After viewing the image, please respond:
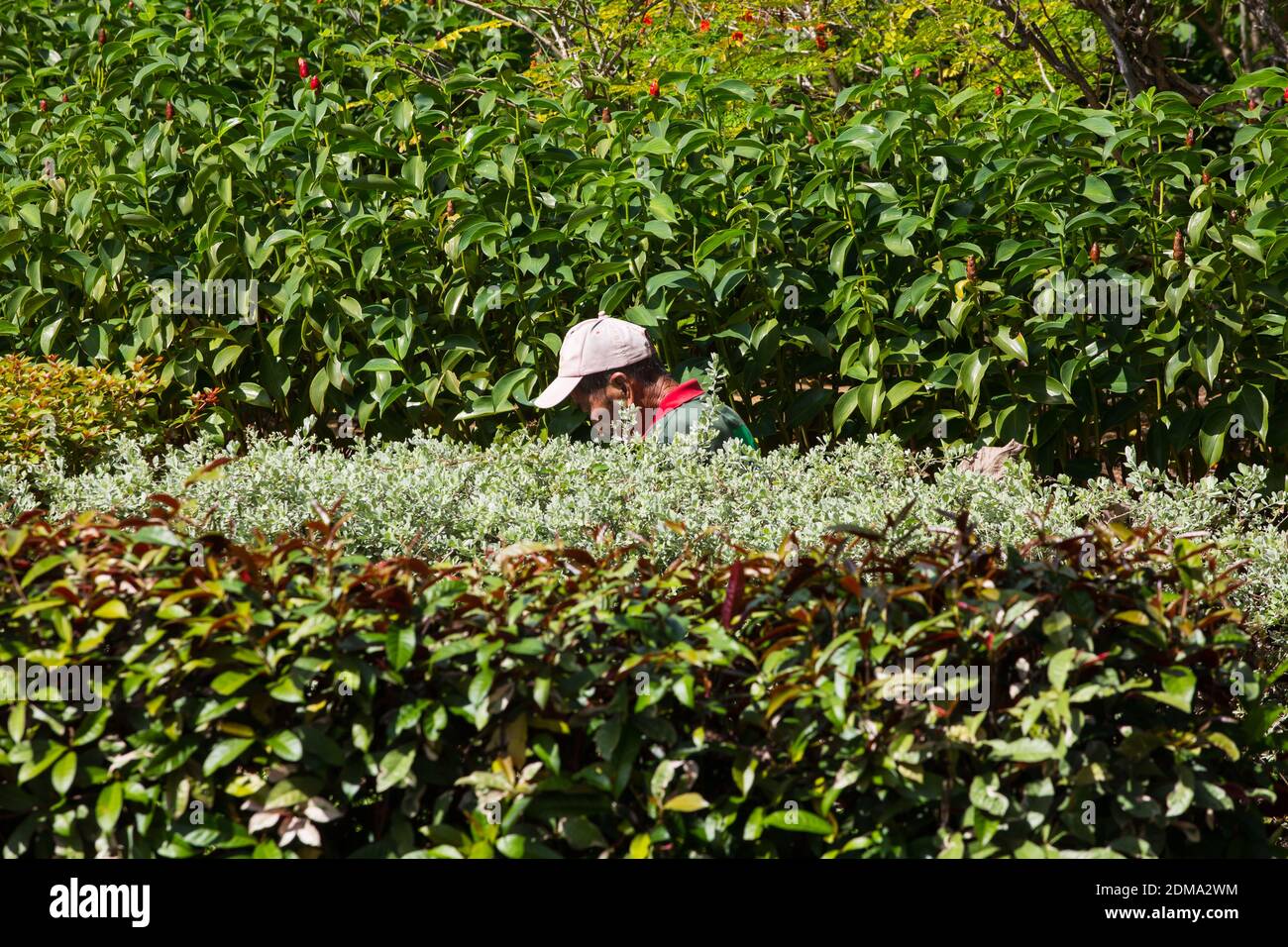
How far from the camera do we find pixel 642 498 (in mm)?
3719

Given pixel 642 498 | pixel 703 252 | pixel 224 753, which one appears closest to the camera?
pixel 224 753

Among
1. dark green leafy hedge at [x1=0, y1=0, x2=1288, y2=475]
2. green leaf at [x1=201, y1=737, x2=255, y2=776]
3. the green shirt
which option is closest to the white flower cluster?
the green shirt

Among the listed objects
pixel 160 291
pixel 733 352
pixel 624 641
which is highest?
pixel 160 291

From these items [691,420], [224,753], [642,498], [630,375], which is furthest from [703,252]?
[224,753]

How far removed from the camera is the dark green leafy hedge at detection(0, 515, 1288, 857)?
92.9 inches

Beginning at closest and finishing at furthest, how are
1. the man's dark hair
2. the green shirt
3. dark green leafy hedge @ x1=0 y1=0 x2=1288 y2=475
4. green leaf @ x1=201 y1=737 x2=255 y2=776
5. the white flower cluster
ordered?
green leaf @ x1=201 y1=737 x2=255 y2=776 → the white flower cluster → the green shirt → the man's dark hair → dark green leafy hedge @ x1=0 y1=0 x2=1288 y2=475

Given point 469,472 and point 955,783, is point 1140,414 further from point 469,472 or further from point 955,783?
point 955,783

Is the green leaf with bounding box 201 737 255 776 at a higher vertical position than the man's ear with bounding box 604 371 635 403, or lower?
lower

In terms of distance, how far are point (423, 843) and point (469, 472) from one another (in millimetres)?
1886

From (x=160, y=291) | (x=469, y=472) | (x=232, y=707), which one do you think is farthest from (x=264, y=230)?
(x=232, y=707)

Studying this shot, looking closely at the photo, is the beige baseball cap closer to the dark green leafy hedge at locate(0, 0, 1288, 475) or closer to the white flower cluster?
the white flower cluster

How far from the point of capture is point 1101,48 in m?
7.98

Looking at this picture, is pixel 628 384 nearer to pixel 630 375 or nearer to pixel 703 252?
pixel 630 375

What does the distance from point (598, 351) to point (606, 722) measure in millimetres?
2219
